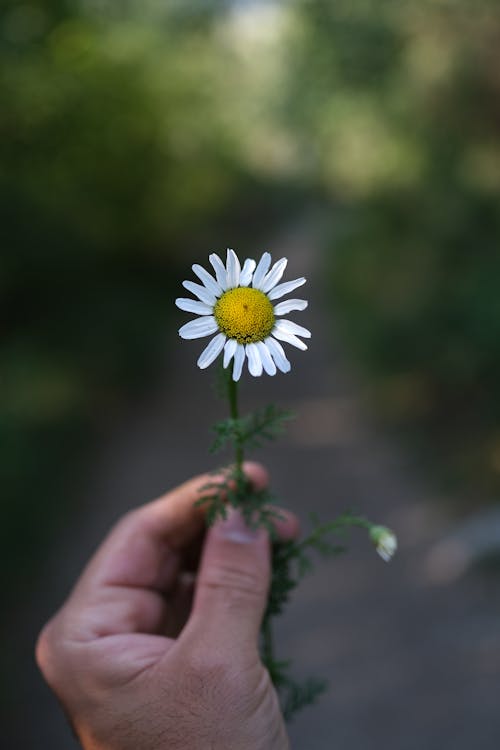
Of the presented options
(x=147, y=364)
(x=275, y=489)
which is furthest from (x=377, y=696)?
(x=147, y=364)

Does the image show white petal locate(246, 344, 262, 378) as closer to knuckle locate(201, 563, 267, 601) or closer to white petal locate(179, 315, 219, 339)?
white petal locate(179, 315, 219, 339)

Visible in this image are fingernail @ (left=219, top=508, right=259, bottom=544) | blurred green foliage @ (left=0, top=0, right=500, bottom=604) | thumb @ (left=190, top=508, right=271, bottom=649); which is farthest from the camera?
blurred green foliage @ (left=0, top=0, right=500, bottom=604)

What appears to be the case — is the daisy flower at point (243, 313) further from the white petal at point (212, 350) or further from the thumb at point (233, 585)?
the thumb at point (233, 585)

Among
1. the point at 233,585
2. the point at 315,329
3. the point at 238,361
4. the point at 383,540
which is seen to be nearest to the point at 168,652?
the point at 233,585

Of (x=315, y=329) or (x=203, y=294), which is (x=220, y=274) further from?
(x=315, y=329)

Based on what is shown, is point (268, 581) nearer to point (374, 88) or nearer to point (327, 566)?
point (327, 566)

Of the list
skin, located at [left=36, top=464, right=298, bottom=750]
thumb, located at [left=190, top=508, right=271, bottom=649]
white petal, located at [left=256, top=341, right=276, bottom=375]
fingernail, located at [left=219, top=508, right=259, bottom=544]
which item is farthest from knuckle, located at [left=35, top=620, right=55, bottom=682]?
white petal, located at [left=256, top=341, right=276, bottom=375]

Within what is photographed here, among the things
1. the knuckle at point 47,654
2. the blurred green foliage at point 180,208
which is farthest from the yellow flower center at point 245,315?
the blurred green foliage at point 180,208
